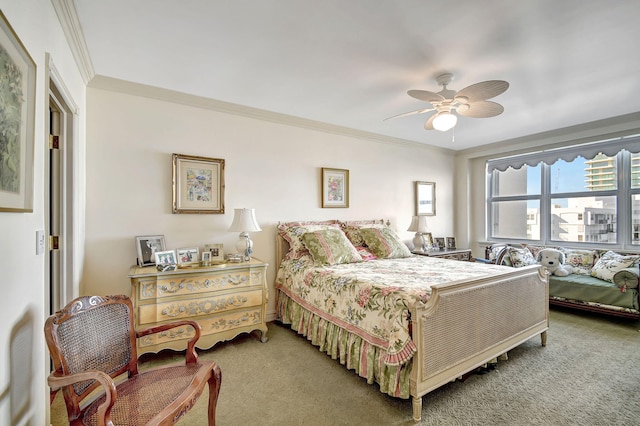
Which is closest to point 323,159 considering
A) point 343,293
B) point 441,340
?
point 343,293

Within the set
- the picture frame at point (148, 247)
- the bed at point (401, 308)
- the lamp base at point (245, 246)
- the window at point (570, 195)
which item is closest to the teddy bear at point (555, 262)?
the window at point (570, 195)

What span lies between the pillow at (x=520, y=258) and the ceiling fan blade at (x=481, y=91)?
282cm

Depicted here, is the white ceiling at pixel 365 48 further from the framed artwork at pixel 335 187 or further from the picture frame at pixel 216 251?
the picture frame at pixel 216 251

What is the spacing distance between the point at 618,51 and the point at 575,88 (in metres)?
0.67

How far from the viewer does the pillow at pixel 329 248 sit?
3.07 meters

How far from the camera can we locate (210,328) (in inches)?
104

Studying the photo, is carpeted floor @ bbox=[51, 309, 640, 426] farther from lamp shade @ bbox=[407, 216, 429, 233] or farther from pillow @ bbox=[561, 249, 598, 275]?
lamp shade @ bbox=[407, 216, 429, 233]

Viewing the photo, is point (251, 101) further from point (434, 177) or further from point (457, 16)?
point (434, 177)

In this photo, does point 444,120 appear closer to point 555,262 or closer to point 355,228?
point 355,228

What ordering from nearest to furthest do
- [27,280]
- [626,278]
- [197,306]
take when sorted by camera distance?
[27,280], [197,306], [626,278]

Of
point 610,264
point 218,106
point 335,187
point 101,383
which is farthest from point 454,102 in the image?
point 610,264

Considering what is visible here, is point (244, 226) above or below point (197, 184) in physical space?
below


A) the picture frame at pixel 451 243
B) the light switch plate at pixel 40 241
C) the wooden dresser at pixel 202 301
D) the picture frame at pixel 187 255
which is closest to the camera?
the light switch plate at pixel 40 241

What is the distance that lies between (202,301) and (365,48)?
2.47 meters
